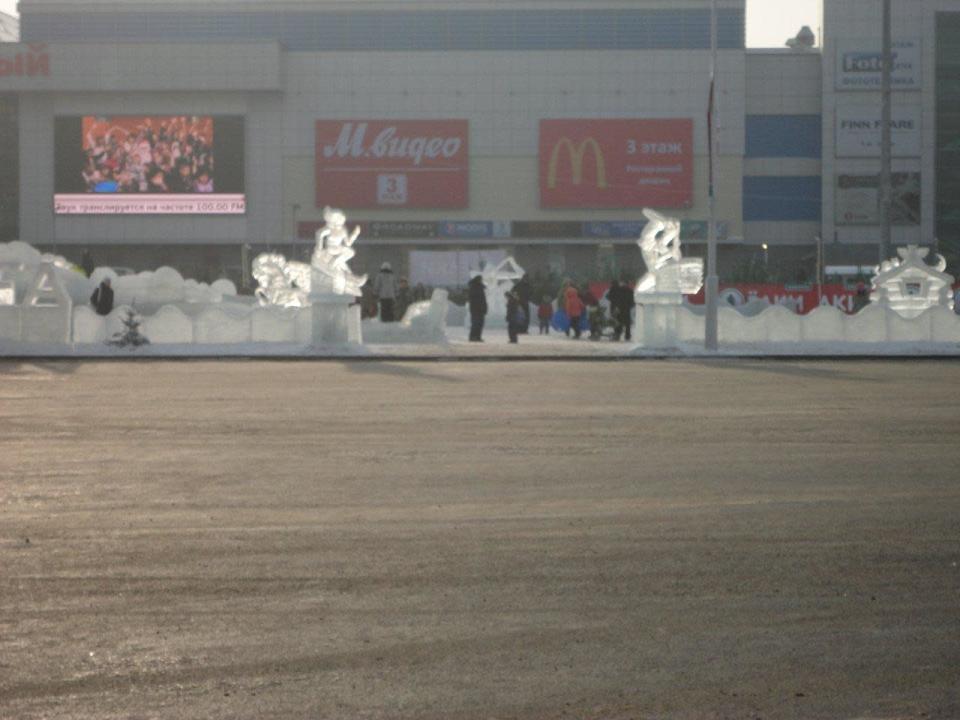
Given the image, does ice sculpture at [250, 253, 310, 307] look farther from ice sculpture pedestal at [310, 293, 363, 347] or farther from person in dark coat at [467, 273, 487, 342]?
ice sculpture pedestal at [310, 293, 363, 347]

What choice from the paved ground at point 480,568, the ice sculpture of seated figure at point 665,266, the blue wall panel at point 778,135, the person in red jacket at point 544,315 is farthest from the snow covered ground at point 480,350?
the blue wall panel at point 778,135

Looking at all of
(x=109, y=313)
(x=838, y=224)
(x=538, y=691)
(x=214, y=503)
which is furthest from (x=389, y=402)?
(x=838, y=224)

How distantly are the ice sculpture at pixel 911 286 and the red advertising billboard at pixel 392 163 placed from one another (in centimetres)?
5763

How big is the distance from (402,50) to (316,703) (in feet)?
317

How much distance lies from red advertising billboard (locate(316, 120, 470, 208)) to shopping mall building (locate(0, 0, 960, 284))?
4.8 inches

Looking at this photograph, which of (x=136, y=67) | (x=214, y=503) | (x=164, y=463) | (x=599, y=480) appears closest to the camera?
(x=214, y=503)

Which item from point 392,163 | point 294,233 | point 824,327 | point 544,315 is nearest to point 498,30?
point 392,163

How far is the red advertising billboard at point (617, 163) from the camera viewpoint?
326ft

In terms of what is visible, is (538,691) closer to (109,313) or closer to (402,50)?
(109,313)

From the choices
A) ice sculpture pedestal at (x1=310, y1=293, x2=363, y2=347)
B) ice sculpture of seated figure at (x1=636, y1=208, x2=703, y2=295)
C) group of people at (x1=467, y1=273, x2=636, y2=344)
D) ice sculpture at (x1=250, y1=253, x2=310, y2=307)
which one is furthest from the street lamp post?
ice sculpture of seated figure at (x1=636, y1=208, x2=703, y2=295)

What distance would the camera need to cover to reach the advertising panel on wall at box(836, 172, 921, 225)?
98.8 m

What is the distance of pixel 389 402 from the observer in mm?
21844

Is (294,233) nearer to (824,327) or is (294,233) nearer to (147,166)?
(147,166)

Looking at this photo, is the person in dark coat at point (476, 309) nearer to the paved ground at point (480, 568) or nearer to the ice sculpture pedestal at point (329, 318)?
the ice sculpture pedestal at point (329, 318)
